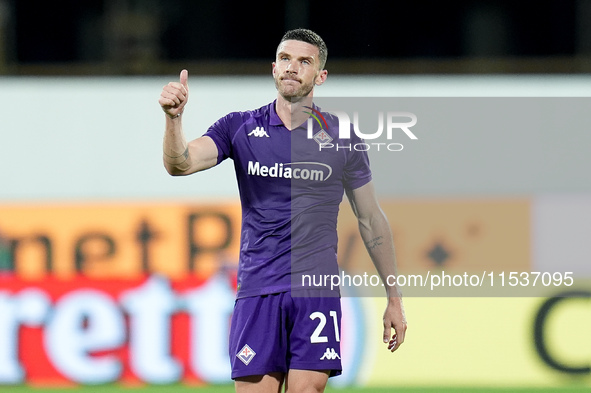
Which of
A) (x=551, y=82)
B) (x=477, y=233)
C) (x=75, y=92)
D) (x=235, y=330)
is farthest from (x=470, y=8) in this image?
(x=235, y=330)

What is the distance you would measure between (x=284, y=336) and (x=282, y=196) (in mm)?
565

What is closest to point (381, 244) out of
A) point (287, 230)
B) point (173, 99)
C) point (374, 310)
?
point (287, 230)

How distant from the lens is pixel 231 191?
25.0 ft

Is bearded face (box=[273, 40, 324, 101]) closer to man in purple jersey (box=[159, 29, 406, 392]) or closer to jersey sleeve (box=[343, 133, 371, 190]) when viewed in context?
man in purple jersey (box=[159, 29, 406, 392])

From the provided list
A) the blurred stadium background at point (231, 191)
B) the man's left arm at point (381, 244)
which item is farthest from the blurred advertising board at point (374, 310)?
the man's left arm at point (381, 244)

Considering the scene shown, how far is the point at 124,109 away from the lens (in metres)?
7.71

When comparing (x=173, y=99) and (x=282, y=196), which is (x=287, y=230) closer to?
(x=282, y=196)

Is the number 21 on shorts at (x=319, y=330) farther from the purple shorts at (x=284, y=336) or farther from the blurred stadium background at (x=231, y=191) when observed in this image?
the blurred stadium background at (x=231, y=191)

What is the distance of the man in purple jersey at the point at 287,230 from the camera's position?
3865 mm

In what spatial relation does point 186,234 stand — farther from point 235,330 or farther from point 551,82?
point 235,330

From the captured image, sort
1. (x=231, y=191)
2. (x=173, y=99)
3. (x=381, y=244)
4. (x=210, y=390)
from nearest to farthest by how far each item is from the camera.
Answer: (x=173, y=99), (x=381, y=244), (x=210, y=390), (x=231, y=191)

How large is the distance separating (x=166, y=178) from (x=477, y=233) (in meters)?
2.46

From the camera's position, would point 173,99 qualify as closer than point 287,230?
Yes

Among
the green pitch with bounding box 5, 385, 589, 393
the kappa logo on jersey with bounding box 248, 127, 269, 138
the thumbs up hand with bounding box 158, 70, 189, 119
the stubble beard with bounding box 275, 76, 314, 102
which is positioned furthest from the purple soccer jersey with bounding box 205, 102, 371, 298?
the green pitch with bounding box 5, 385, 589, 393
